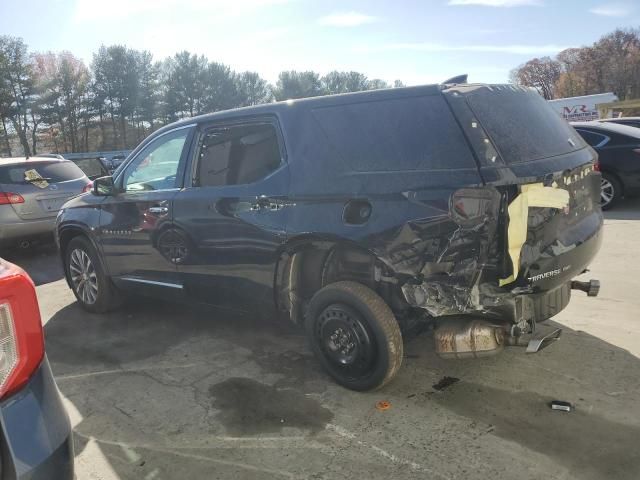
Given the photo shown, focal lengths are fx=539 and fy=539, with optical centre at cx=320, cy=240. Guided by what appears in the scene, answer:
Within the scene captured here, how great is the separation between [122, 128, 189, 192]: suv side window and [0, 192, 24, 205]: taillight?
393 cm

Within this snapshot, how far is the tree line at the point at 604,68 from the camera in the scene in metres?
69.4

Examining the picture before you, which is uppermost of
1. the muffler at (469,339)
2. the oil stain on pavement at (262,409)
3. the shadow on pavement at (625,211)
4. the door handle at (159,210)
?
the door handle at (159,210)

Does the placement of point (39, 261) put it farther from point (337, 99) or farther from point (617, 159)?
point (617, 159)

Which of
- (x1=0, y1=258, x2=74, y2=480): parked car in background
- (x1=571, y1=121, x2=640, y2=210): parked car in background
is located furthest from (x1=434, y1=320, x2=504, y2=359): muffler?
(x1=571, y1=121, x2=640, y2=210): parked car in background

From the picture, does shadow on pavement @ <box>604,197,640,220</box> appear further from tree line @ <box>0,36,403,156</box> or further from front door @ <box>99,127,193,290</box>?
tree line @ <box>0,36,403,156</box>

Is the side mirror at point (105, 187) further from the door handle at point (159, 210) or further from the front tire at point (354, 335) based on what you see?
the front tire at point (354, 335)

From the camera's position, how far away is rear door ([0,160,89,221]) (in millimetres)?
7969

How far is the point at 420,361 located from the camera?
3.99 meters

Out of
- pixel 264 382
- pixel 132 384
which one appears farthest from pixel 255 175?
pixel 132 384

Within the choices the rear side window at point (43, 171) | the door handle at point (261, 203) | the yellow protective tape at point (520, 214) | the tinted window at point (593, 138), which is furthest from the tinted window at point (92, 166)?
the yellow protective tape at point (520, 214)

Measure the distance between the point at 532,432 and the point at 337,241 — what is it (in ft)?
5.10

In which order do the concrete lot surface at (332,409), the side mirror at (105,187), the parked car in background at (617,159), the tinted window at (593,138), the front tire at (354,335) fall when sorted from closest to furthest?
the concrete lot surface at (332,409)
the front tire at (354,335)
the side mirror at (105,187)
the parked car in background at (617,159)
the tinted window at (593,138)

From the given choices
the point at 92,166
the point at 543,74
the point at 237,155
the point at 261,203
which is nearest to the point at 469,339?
the point at 261,203

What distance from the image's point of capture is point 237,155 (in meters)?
4.05
